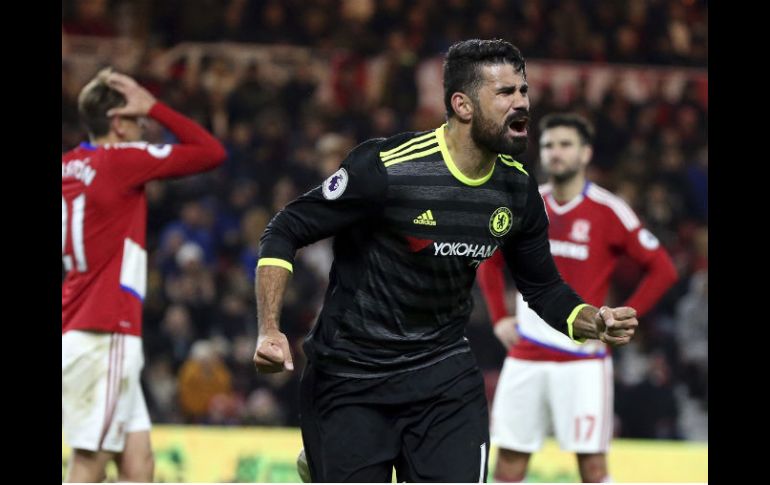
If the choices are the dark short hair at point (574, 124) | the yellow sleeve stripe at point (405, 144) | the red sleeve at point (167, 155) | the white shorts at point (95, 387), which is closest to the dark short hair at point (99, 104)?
the red sleeve at point (167, 155)

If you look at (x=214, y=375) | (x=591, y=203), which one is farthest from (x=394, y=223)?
(x=214, y=375)

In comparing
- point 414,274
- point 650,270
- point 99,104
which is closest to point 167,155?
point 99,104

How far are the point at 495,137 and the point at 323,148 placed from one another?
26.3 ft

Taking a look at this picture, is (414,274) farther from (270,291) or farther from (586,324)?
(586,324)

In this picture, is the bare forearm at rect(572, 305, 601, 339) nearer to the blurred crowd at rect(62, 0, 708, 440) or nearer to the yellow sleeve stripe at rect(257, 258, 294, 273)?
the yellow sleeve stripe at rect(257, 258, 294, 273)

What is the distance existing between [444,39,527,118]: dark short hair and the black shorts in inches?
38.4

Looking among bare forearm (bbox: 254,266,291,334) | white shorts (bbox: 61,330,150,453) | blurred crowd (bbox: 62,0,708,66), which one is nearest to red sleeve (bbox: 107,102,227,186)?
white shorts (bbox: 61,330,150,453)

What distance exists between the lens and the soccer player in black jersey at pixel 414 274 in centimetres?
418

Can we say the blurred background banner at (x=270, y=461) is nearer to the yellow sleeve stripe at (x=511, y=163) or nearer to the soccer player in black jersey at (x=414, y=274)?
the soccer player in black jersey at (x=414, y=274)

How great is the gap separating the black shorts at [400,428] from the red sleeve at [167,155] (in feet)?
6.18

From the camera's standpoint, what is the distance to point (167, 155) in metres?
5.84

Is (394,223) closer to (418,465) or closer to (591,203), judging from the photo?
(418,465)

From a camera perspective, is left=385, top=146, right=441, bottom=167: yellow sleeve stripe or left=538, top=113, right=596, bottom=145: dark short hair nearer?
left=385, top=146, right=441, bottom=167: yellow sleeve stripe

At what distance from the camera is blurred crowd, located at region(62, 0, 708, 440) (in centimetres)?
1052
